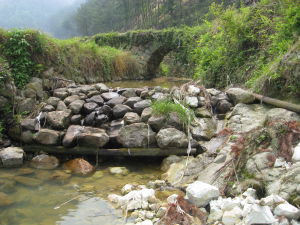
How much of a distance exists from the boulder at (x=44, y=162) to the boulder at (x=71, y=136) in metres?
0.34

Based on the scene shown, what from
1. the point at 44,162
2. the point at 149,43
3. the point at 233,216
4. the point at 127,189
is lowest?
the point at 44,162

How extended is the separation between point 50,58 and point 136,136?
13.2 feet

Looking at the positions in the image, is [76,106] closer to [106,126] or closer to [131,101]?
[106,126]

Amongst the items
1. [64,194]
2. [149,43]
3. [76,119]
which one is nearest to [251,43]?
[76,119]

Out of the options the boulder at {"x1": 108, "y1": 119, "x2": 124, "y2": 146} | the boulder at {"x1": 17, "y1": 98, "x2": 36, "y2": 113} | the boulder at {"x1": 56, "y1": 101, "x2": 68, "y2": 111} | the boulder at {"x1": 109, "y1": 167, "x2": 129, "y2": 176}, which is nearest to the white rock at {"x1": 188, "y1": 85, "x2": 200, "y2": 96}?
the boulder at {"x1": 108, "y1": 119, "x2": 124, "y2": 146}

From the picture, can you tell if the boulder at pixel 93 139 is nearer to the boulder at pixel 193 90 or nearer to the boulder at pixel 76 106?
the boulder at pixel 76 106

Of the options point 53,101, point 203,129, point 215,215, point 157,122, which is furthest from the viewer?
point 53,101

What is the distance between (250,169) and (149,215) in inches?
46.5

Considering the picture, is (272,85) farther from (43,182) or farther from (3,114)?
(3,114)

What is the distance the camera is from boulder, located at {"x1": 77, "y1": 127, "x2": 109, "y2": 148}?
5746 mm

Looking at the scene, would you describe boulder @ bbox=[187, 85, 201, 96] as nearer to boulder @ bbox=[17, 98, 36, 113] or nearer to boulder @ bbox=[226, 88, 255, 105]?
boulder @ bbox=[226, 88, 255, 105]

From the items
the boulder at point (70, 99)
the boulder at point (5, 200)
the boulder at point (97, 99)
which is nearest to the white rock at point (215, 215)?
the boulder at point (5, 200)

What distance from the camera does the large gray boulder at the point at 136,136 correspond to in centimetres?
563

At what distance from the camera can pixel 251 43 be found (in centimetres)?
835
